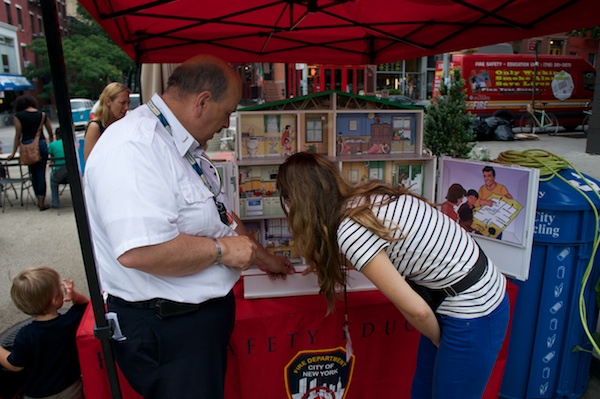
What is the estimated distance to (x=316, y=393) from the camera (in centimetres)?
243

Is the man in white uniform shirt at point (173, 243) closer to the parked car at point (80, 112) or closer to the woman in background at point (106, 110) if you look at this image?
the woman in background at point (106, 110)

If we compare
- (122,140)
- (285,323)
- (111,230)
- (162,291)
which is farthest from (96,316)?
(285,323)

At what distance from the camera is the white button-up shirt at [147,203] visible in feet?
4.38

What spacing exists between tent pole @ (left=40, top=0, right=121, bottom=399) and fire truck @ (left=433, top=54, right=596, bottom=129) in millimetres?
15862

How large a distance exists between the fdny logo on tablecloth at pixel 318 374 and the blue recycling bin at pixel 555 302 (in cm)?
112

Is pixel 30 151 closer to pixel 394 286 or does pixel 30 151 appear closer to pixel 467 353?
pixel 394 286

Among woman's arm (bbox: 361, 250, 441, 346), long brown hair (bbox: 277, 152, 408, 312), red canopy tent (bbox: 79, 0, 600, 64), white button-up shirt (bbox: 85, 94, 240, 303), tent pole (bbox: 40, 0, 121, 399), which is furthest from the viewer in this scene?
red canopy tent (bbox: 79, 0, 600, 64)

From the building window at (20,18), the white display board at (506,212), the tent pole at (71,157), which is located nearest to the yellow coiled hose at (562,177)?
the white display board at (506,212)

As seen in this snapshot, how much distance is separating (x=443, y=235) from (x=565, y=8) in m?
1.79

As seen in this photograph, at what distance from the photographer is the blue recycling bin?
254 cm

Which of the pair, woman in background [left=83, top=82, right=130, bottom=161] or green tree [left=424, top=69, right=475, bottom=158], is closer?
woman in background [left=83, top=82, right=130, bottom=161]

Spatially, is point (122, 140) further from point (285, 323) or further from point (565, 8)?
point (565, 8)

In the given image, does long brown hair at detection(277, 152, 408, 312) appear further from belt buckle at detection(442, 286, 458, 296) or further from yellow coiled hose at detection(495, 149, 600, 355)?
yellow coiled hose at detection(495, 149, 600, 355)

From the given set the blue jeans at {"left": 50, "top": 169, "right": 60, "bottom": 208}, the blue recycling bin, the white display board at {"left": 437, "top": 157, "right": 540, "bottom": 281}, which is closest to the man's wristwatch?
the white display board at {"left": 437, "top": 157, "right": 540, "bottom": 281}
